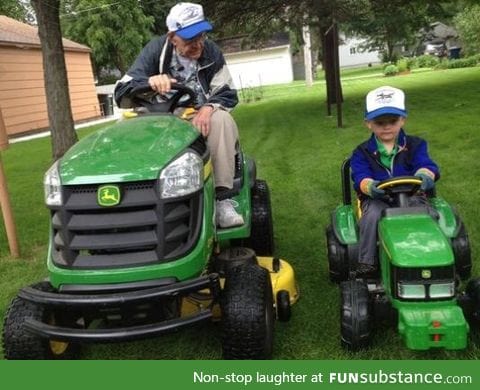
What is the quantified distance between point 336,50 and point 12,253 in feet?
30.2

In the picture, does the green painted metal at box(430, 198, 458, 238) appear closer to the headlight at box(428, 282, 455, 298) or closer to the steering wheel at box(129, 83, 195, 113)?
the headlight at box(428, 282, 455, 298)

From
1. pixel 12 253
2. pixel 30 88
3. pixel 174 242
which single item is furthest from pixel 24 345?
pixel 30 88

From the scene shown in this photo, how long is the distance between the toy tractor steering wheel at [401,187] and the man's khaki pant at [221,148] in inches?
35.3

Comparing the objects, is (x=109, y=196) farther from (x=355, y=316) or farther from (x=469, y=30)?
(x=469, y=30)

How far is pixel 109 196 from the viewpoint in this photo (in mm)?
2615

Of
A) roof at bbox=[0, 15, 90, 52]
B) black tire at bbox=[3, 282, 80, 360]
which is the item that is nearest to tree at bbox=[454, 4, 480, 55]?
roof at bbox=[0, 15, 90, 52]

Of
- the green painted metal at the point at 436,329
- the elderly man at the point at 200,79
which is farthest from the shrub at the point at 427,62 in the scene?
the green painted metal at the point at 436,329

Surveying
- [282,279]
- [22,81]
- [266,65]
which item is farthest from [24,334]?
[266,65]

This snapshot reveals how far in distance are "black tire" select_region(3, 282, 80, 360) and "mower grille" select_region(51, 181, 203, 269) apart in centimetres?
35

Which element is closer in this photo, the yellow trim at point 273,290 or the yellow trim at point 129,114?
the yellow trim at point 273,290

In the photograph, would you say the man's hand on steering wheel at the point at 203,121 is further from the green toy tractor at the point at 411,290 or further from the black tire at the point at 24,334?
the black tire at the point at 24,334

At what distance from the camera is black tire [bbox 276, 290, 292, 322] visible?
3254 mm

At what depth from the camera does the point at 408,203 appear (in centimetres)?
336

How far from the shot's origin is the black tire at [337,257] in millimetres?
3709
